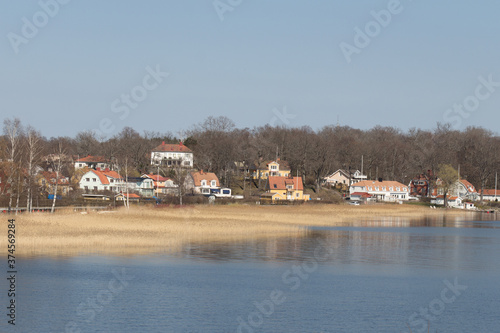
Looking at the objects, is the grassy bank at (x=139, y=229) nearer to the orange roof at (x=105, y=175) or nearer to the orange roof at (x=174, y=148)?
the orange roof at (x=105, y=175)

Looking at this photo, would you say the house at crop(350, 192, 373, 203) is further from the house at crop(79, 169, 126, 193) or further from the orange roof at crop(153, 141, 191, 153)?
the house at crop(79, 169, 126, 193)

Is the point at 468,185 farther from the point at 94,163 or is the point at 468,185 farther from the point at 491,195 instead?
the point at 94,163

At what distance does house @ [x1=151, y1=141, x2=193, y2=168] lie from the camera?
474 feet

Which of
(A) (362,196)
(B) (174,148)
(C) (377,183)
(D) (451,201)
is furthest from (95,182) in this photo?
(D) (451,201)

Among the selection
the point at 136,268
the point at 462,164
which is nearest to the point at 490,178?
the point at 462,164

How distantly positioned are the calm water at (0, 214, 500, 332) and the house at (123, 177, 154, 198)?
73.6 metres

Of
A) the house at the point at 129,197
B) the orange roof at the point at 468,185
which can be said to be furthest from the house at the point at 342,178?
the house at the point at 129,197

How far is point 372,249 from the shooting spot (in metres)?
48.7

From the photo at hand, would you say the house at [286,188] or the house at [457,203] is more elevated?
the house at [286,188]

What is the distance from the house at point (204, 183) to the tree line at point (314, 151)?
709 cm

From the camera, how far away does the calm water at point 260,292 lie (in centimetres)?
2438

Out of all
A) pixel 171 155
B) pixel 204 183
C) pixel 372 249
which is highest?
pixel 171 155

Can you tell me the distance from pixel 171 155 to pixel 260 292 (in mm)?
117313

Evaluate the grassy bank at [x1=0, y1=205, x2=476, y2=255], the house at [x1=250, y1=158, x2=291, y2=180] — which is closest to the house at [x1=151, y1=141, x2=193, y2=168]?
the house at [x1=250, y1=158, x2=291, y2=180]
